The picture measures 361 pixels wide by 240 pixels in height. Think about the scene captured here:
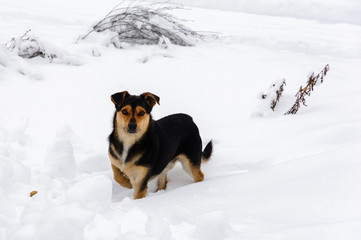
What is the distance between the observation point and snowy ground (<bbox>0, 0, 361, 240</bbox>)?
172 centimetres

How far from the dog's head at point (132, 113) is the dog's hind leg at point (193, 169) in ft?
2.70

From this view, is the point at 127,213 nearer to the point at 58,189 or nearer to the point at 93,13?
the point at 58,189

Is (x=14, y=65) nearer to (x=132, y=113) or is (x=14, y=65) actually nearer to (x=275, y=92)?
(x=132, y=113)

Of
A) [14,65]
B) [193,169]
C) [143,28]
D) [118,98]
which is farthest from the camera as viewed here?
[143,28]

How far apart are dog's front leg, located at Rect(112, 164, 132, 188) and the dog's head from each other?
18.7 inches

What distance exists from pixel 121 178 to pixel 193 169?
864 millimetres

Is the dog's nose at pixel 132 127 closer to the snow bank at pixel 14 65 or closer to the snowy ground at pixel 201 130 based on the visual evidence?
the snowy ground at pixel 201 130

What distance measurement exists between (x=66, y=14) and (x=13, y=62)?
401cm

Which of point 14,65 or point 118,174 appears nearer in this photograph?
point 118,174

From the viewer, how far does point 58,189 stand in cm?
254

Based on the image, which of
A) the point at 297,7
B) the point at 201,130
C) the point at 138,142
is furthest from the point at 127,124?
the point at 297,7

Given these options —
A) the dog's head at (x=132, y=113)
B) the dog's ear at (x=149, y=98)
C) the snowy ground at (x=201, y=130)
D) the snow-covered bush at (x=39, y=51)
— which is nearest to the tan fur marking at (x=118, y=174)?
the snowy ground at (x=201, y=130)

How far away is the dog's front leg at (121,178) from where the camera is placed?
130 inches

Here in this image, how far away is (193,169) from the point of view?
12.1 feet
